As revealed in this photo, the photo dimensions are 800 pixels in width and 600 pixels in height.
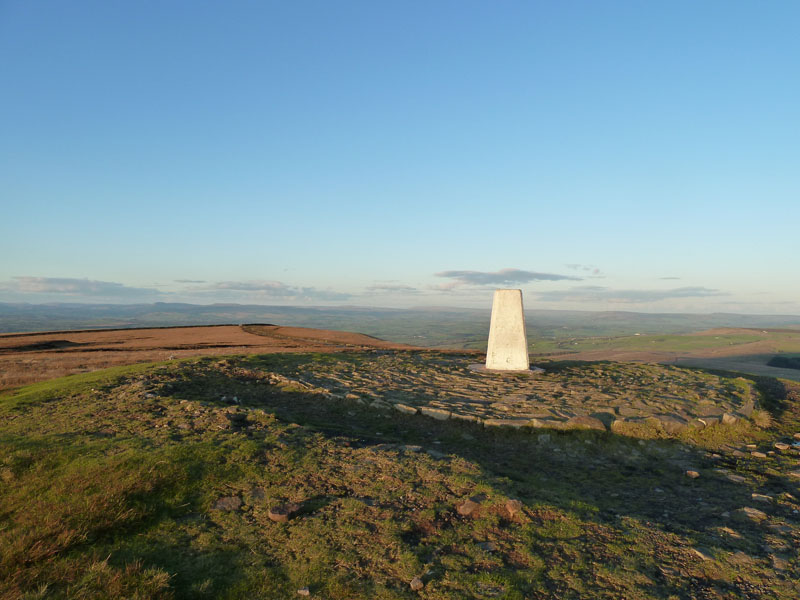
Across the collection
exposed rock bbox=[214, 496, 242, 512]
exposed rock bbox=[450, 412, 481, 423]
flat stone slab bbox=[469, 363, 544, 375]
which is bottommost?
exposed rock bbox=[450, 412, 481, 423]

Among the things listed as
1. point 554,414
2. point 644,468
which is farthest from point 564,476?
point 554,414

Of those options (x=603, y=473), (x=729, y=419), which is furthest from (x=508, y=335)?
(x=603, y=473)

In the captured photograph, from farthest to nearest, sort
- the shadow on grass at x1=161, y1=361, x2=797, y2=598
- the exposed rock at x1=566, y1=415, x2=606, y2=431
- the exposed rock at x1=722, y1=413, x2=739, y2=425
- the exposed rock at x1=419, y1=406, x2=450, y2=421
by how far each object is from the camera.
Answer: the exposed rock at x1=419, y1=406, x2=450, y2=421, the exposed rock at x1=722, y1=413, x2=739, y2=425, the exposed rock at x1=566, y1=415, x2=606, y2=431, the shadow on grass at x1=161, y1=361, x2=797, y2=598

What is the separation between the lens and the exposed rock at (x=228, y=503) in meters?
5.76

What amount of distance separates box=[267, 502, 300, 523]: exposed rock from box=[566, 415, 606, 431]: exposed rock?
7.62 metres

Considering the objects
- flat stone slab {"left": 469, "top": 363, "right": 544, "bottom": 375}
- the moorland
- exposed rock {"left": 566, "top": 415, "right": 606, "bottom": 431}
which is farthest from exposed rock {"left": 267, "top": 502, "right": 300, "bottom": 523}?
flat stone slab {"left": 469, "top": 363, "right": 544, "bottom": 375}

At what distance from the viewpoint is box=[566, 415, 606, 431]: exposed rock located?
10.7 metres

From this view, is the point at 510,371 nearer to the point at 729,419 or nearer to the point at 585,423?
the point at 585,423

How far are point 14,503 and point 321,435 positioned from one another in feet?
15.7

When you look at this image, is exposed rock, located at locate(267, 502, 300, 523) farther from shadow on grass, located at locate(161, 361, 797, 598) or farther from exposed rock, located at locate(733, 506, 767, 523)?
exposed rock, located at locate(733, 506, 767, 523)

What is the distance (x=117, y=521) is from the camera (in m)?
5.07

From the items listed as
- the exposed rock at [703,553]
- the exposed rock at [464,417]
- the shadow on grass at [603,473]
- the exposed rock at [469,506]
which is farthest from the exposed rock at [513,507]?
the exposed rock at [464,417]

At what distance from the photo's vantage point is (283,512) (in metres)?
5.58

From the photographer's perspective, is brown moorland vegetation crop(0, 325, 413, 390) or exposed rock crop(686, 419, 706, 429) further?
brown moorland vegetation crop(0, 325, 413, 390)
